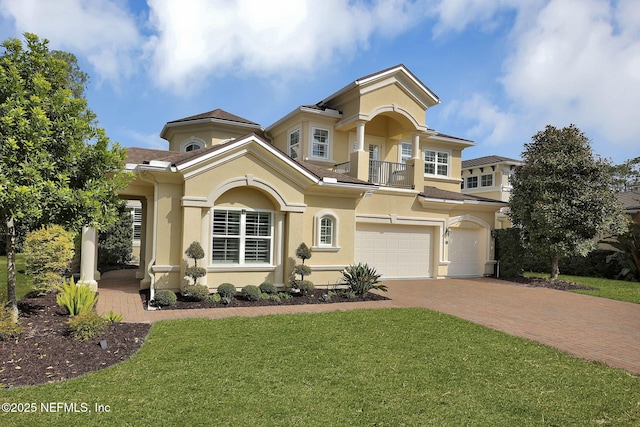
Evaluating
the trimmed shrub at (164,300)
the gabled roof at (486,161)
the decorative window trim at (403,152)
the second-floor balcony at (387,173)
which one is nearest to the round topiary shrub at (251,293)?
the trimmed shrub at (164,300)

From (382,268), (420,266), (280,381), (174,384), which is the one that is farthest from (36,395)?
(420,266)

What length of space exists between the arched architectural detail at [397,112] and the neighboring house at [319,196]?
43 mm

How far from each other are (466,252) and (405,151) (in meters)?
5.64

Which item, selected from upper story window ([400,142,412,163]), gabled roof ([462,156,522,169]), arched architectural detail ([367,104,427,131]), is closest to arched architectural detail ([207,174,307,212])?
arched architectural detail ([367,104,427,131])

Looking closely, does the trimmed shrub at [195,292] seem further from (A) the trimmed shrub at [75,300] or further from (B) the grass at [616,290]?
(B) the grass at [616,290]

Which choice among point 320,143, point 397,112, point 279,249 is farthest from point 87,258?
point 397,112

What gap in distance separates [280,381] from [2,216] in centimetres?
537

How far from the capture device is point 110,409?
182 inches

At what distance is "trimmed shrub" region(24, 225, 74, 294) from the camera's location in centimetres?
1067

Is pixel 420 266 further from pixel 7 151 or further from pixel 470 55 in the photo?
pixel 7 151

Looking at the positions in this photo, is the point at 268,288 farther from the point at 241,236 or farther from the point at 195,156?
the point at 195,156

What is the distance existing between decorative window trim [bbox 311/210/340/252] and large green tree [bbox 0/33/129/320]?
22.6 ft

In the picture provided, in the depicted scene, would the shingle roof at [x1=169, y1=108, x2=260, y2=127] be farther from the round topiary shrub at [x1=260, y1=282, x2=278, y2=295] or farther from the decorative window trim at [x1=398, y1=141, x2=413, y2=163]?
the round topiary shrub at [x1=260, y1=282, x2=278, y2=295]

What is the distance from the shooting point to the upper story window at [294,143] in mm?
→ 18522
